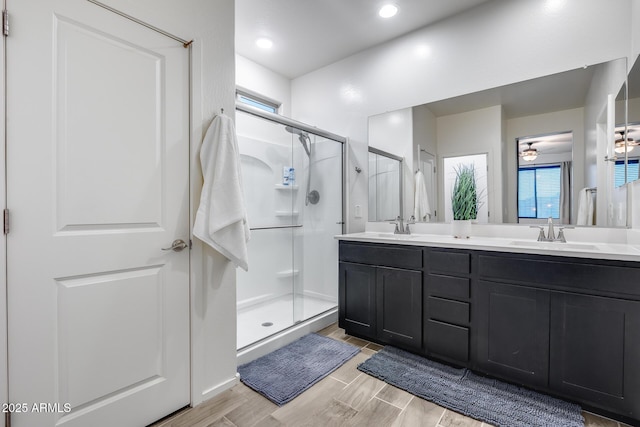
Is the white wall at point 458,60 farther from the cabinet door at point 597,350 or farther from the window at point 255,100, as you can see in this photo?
the cabinet door at point 597,350

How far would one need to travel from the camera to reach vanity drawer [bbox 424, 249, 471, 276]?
203 cm

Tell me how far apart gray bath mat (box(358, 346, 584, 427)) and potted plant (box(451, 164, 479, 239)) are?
1.01 metres

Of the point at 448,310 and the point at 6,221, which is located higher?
the point at 6,221

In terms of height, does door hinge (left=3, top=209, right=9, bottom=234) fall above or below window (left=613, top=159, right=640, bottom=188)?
below

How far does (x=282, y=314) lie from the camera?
2941 mm

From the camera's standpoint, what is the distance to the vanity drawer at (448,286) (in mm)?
2037

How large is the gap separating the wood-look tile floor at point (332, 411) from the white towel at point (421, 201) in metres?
1.44

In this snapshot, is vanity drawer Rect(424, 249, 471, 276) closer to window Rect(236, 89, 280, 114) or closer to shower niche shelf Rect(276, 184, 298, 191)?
shower niche shelf Rect(276, 184, 298, 191)

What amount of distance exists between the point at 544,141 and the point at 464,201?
68 cm

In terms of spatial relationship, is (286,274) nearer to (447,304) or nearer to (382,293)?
(382,293)

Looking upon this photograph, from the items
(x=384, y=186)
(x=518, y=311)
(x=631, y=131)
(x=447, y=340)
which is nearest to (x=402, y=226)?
(x=384, y=186)

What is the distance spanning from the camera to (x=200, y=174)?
5.77ft

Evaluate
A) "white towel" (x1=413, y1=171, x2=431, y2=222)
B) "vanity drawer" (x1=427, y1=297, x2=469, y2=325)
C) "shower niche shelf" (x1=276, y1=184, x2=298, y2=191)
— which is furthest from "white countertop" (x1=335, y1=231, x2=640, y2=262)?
"shower niche shelf" (x1=276, y1=184, x2=298, y2=191)

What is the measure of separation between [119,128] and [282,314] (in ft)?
6.89
